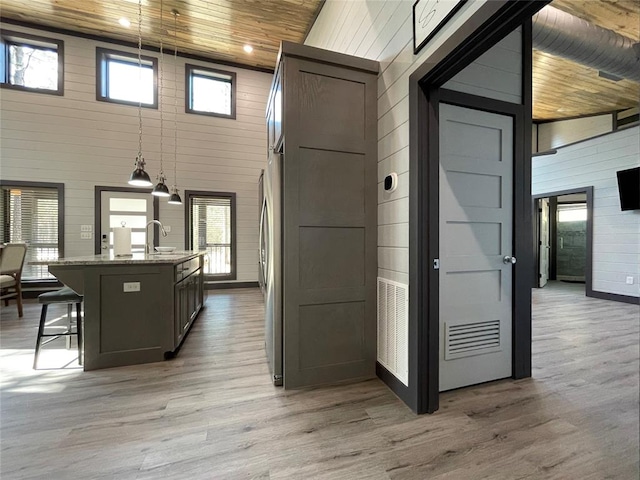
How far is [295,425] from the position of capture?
1.77m

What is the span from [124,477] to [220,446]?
453mm

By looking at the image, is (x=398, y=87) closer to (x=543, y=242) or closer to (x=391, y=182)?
(x=391, y=182)

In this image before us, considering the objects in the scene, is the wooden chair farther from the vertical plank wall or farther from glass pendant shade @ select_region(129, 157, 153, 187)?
the vertical plank wall

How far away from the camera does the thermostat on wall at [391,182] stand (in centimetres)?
211

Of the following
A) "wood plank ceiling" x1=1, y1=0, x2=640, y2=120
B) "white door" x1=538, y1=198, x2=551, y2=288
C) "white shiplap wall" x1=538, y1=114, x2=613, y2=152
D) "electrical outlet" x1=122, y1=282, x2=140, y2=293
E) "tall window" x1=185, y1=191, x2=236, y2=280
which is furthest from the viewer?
"white door" x1=538, y1=198, x2=551, y2=288

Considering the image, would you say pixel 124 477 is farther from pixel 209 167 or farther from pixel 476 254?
pixel 209 167

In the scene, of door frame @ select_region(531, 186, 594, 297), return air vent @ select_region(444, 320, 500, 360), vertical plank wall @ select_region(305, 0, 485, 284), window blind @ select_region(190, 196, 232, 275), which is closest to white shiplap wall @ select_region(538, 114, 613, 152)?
door frame @ select_region(531, 186, 594, 297)

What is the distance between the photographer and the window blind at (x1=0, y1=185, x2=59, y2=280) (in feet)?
16.9

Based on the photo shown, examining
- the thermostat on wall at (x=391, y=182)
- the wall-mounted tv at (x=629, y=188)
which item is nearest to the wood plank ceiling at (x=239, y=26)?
the wall-mounted tv at (x=629, y=188)

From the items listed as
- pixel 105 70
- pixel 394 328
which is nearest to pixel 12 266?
pixel 105 70

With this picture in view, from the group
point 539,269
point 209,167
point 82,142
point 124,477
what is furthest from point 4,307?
point 539,269

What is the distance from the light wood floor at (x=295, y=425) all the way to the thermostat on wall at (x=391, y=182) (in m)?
1.58

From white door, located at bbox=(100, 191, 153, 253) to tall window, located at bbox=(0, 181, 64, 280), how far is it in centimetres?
68

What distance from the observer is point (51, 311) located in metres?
4.34
